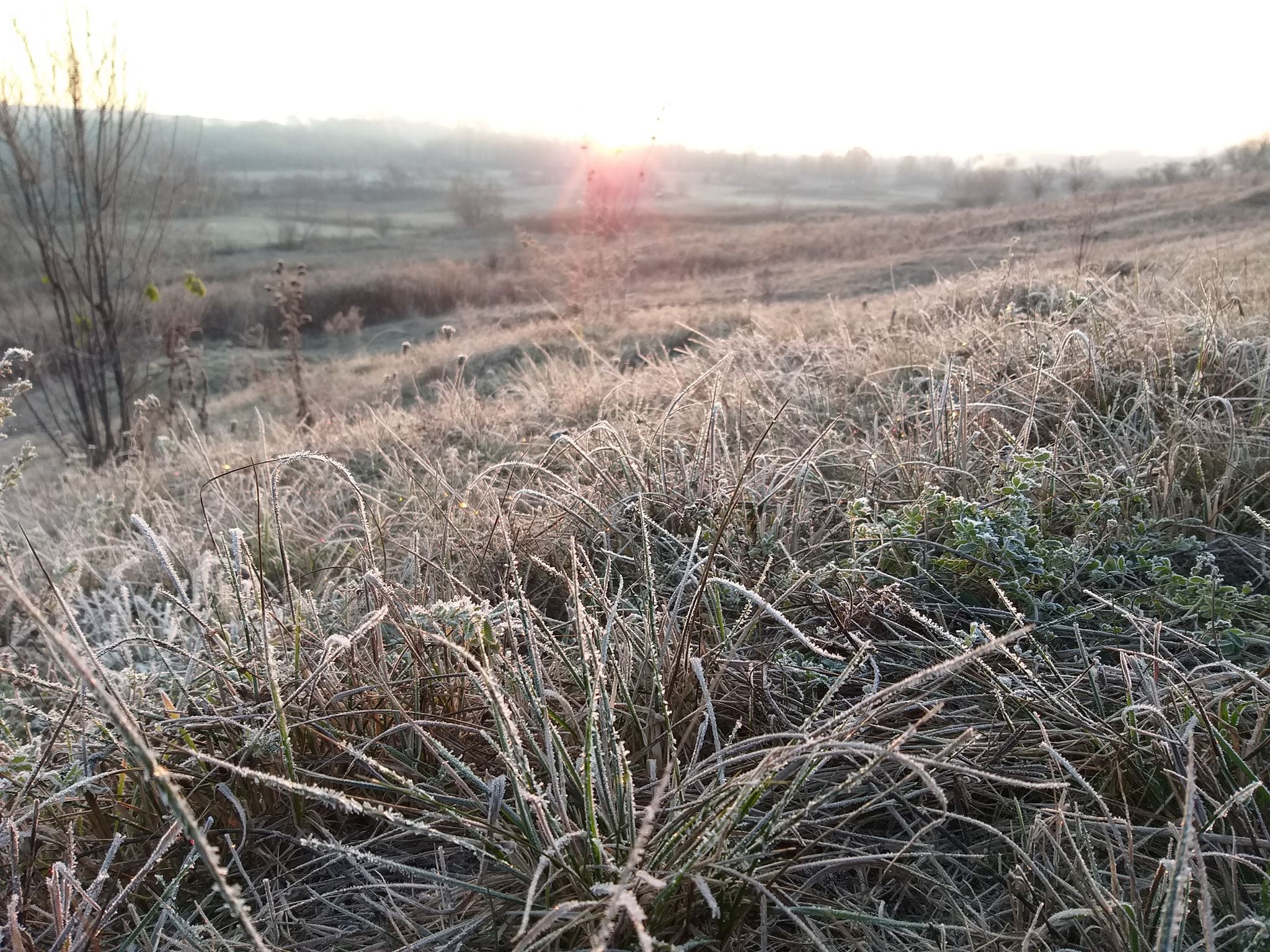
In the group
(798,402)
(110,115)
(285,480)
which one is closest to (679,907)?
(798,402)

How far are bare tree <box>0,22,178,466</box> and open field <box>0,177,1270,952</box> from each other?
558 centimetres

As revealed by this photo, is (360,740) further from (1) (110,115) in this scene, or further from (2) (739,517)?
(1) (110,115)

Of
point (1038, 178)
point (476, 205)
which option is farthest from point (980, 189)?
point (476, 205)

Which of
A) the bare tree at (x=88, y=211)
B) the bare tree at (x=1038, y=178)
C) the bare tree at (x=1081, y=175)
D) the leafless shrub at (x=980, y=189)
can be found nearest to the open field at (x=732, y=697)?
the bare tree at (x=88, y=211)

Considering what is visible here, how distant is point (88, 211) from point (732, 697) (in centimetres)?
811

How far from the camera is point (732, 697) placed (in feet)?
5.05

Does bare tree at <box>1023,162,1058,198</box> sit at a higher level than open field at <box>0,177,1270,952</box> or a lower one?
higher

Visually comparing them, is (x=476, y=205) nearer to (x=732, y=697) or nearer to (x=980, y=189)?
(x=980, y=189)

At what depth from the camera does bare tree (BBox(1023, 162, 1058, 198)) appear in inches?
1759

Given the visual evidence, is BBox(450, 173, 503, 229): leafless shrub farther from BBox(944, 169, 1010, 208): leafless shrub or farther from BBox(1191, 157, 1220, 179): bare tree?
BBox(1191, 157, 1220, 179): bare tree

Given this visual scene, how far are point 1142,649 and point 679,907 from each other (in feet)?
3.01

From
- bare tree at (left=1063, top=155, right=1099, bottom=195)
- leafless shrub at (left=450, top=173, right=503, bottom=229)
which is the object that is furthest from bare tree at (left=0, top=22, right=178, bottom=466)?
leafless shrub at (left=450, top=173, right=503, bottom=229)

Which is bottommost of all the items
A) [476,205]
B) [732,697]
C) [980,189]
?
[732,697]

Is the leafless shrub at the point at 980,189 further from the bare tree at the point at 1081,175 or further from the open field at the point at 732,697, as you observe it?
the open field at the point at 732,697
